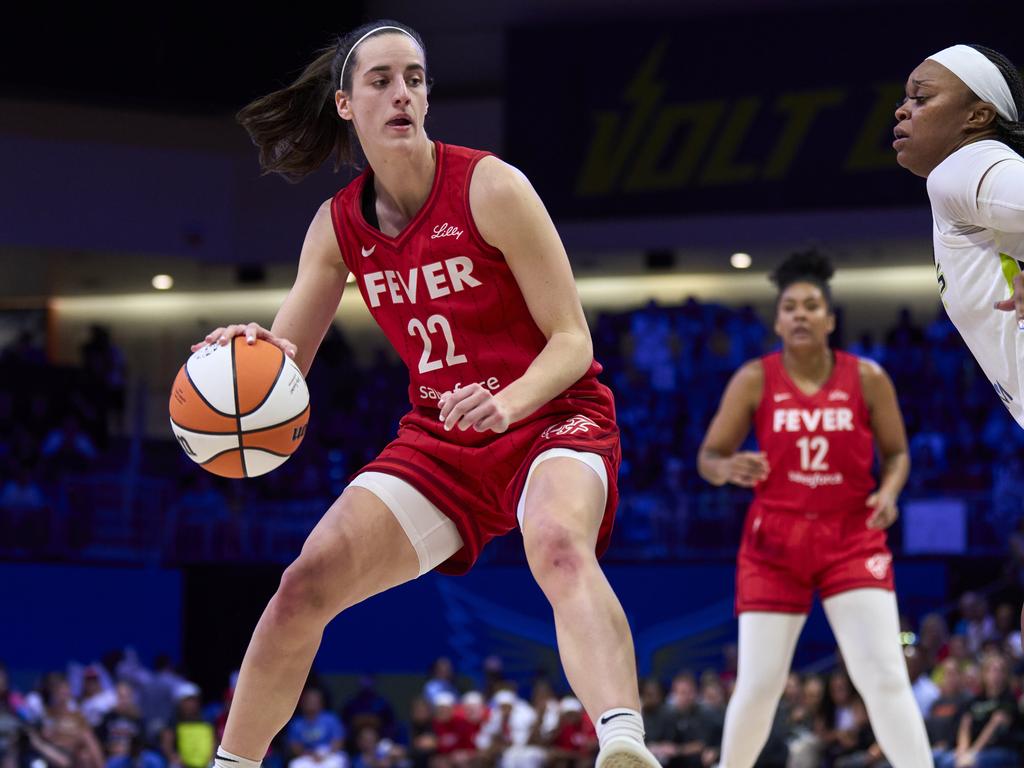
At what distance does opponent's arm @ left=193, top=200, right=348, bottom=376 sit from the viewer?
4.55 metres

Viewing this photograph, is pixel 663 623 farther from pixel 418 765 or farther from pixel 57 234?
pixel 57 234

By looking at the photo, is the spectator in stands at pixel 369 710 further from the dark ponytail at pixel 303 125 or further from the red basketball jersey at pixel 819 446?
the dark ponytail at pixel 303 125

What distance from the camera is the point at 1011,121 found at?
4008 mm

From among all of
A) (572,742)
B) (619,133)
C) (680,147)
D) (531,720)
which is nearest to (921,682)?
(572,742)

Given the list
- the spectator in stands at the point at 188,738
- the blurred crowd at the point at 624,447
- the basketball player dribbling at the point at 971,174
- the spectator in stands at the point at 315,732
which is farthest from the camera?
the blurred crowd at the point at 624,447

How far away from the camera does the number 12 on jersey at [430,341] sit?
14.3 ft

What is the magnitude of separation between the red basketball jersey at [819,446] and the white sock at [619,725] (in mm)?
3350

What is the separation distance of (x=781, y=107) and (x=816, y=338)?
12.7 metres

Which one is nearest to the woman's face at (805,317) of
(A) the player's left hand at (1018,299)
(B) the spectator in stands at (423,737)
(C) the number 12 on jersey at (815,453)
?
(C) the number 12 on jersey at (815,453)

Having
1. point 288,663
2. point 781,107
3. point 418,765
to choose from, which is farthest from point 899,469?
point 781,107

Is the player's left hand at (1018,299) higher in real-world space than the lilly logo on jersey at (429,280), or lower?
lower

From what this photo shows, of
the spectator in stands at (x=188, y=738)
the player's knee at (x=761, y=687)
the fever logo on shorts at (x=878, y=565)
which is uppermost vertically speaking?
the fever logo on shorts at (x=878, y=565)

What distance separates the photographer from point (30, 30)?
19891 mm

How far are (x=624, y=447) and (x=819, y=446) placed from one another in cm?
1133
